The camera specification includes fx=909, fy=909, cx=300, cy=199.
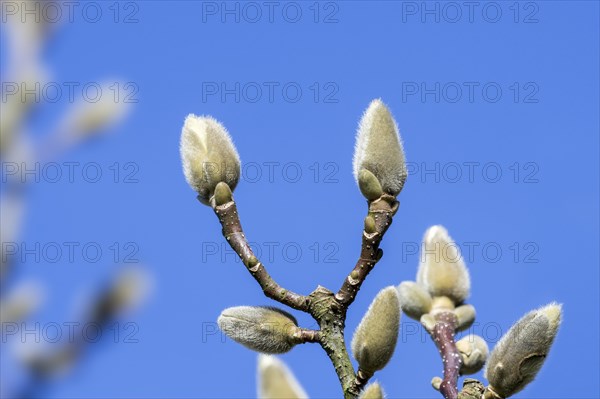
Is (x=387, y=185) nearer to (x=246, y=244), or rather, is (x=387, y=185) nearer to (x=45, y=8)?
(x=246, y=244)

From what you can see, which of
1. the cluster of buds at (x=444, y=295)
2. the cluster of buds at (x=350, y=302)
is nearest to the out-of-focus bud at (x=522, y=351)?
the cluster of buds at (x=350, y=302)

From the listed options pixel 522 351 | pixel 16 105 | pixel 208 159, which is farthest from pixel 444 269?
pixel 16 105

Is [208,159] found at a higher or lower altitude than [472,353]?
higher

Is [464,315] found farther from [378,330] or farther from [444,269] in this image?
[378,330]

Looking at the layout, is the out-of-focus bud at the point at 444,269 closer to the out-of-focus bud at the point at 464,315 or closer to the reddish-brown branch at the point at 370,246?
the out-of-focus bud at the point at 464,315

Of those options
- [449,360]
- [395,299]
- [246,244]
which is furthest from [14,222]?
[449,360]

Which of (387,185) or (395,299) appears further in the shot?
(387,185)

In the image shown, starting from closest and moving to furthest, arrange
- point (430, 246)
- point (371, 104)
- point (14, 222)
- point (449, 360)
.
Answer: point (14, 222) < point (371, 104) < point (449, 360) < point (430, 246)

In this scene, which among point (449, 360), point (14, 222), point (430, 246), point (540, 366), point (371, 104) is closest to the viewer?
point (14, 222)

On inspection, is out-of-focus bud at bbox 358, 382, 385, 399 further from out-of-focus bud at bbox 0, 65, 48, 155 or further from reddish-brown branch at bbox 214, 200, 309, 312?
out-of-focus bud at bbox 0, 65, 48, 155
